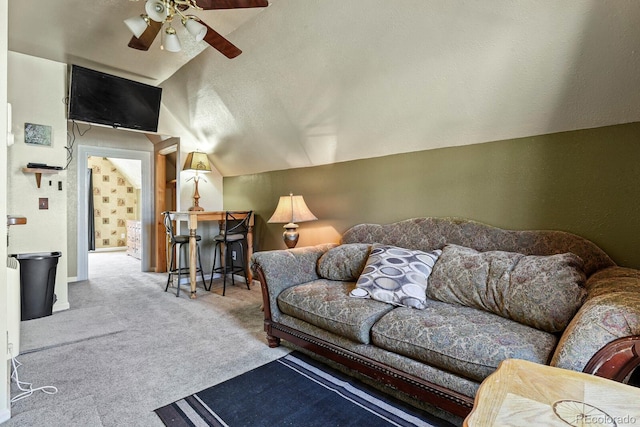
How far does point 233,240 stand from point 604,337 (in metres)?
3.57

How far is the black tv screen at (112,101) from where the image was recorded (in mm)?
3365

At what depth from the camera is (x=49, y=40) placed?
291cm

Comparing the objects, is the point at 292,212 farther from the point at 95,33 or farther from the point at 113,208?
the point at 113,208

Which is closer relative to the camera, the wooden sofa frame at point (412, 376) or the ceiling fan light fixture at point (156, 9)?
the wooden sofa frame at point (412, 376)

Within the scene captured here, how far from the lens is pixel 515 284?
179 cm

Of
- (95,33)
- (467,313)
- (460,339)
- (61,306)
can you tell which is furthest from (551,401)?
(61,306)

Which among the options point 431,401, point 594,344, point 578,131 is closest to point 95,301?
point 431,401

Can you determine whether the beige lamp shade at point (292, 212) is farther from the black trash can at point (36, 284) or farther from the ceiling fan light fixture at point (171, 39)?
the black trash can at point (36, 284)

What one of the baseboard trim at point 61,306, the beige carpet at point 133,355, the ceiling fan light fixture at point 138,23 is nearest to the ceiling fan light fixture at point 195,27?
the ceiling fan light fixture at point 138,23

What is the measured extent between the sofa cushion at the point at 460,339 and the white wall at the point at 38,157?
3.51 m

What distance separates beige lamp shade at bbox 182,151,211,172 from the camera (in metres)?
4.50

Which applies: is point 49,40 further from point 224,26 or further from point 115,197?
point 115,197

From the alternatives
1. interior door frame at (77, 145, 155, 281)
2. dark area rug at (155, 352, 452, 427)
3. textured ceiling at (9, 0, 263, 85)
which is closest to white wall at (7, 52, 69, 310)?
textured ceiling at (9, 0, 263, 85)

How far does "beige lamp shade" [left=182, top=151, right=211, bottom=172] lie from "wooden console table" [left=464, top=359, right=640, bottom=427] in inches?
169
